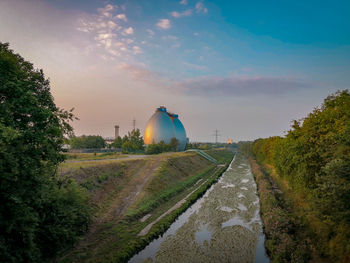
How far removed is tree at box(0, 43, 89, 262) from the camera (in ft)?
33.3

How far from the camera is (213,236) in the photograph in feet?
55.8

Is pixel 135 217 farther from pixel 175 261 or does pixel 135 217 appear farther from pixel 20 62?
pixel 20 62

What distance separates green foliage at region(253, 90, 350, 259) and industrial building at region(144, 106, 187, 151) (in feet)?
235

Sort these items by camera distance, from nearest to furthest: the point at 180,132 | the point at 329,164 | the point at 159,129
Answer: the point at 329,164
the point at 159,129
the point at 180,132

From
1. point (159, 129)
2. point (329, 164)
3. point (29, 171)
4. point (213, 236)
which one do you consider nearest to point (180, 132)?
point (159, 129)

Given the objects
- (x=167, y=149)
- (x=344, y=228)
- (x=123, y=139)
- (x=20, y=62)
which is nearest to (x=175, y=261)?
(x=344, y=228)

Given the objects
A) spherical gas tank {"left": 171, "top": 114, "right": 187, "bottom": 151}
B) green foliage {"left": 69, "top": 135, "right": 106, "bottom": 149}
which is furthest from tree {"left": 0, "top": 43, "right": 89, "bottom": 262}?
spherical gas tank {"left": 171, "top": 114, "right": 187, "bottom": 151}

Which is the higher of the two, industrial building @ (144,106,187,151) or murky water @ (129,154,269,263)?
industrial building @ (144,106,187,151)

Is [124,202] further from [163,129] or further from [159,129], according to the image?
[163,129]

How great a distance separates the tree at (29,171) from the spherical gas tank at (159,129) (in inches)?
3150

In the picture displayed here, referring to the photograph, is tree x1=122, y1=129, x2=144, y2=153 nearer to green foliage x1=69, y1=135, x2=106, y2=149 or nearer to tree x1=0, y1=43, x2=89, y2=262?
green foliage x1=69, y1=135, x2=106, y2=149

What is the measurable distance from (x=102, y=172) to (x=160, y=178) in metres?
9.08

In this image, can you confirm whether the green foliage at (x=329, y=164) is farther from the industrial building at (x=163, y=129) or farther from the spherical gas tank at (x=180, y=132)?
the spherical gas tank at (x=180, y=132)

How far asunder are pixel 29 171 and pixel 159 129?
86422 mm
